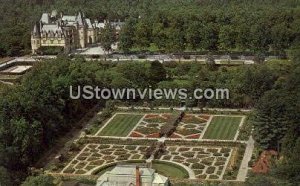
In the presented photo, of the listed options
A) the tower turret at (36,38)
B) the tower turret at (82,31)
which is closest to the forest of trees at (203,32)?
the tower turret at (36,38)

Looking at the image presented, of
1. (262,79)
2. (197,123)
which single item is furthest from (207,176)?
(262,79)

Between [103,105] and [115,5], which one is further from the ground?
[115,5]

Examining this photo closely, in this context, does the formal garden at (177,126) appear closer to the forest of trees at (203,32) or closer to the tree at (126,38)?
the forest of trees at (203,32)

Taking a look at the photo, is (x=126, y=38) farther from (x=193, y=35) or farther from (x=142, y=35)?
(x=193, y=35)

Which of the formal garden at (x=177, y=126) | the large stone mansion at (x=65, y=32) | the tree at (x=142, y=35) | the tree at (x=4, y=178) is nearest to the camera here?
the tree at (x=4, y=178)

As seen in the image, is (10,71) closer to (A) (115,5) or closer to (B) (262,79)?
(B) (262,79)

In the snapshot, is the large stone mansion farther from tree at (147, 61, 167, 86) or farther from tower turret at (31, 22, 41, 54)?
tree at (147, 61, 167, 86)
